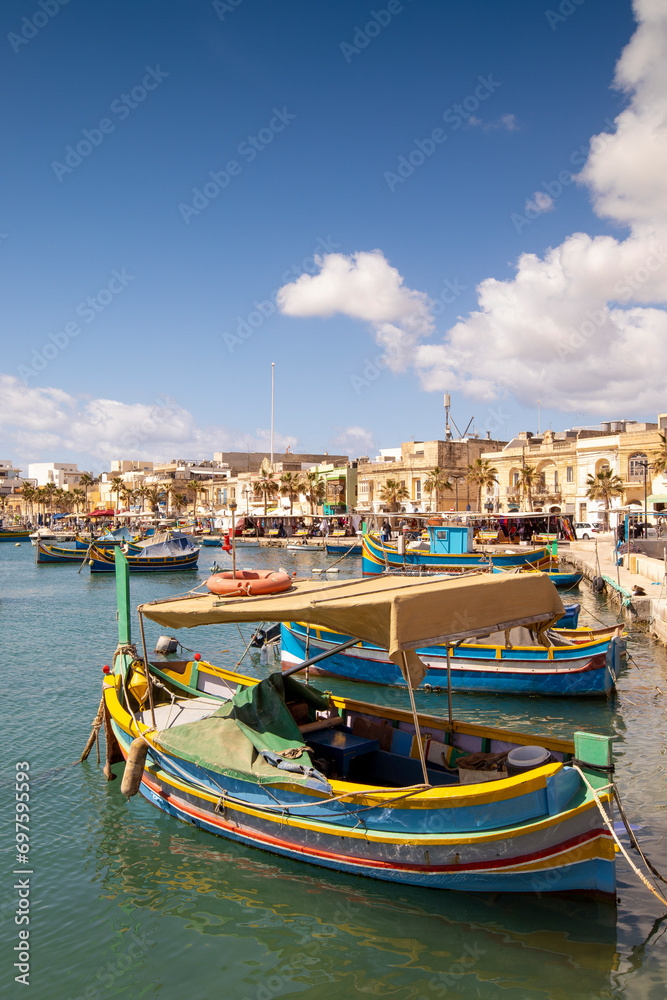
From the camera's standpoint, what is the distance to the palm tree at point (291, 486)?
7931 centimetres

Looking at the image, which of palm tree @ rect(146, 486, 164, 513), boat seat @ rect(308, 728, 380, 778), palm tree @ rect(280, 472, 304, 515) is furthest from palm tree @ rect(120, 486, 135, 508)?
boat seat @ rect(308, 728, 380, 778)

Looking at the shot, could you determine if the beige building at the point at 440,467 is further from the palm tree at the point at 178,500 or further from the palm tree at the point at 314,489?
the palm tree at the point at 178,500

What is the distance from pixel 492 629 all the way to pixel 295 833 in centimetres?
329

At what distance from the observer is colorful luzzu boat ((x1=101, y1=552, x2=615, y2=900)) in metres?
6.51

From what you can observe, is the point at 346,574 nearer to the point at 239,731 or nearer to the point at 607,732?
the point at 607,732

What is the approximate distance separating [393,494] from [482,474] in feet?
31.0

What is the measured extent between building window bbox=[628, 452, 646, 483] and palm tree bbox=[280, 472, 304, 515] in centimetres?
3784

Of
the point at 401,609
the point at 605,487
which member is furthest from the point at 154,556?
the point at 401,609

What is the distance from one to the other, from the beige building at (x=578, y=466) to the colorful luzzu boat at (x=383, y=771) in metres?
43.4

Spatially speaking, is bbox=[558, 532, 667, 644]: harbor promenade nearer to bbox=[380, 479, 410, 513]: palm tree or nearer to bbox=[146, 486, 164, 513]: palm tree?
bbox=[380, 479, 410, 513]: palm tree

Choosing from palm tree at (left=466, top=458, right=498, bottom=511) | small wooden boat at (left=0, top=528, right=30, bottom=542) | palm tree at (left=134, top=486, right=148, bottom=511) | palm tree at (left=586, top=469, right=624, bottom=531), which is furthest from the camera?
palm tree at (left=134, top=486, right=148, bottom=511)

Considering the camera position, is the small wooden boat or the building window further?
the small wooden boat

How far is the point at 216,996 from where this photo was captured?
6.16m

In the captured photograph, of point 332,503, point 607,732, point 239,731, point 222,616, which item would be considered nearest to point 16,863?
point 239,731
